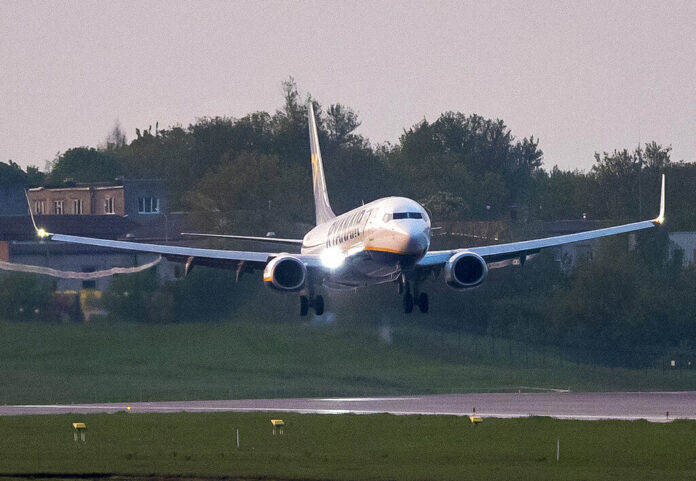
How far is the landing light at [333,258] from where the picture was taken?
214 ft

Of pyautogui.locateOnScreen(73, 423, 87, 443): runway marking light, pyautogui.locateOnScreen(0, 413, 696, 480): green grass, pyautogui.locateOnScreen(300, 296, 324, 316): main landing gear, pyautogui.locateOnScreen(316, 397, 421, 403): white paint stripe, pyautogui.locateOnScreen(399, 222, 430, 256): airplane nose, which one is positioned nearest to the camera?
pyautogui.locateOnScreen(0, 413, 696, 480): green grass

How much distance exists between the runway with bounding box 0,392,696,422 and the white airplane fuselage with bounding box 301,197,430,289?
16147mm

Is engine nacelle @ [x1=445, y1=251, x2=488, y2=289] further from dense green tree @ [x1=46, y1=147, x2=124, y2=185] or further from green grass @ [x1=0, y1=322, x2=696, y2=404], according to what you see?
dense green tree @ [x1=46, y1=147, x2=124, y2=185]

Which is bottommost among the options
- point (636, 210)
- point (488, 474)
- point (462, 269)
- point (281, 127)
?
point (488, 474)

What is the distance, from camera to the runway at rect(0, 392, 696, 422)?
80.2m

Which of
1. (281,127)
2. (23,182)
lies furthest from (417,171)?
(23,182)

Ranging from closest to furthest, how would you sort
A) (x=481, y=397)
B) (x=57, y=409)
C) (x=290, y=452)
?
1. (x=290, y=452)
2. (x=57, y=409)
3. (x=481, y=397)

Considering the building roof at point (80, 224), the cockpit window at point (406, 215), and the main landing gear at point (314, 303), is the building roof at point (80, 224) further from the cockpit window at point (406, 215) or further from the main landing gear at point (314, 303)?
the cockpit window at point (406, 215)

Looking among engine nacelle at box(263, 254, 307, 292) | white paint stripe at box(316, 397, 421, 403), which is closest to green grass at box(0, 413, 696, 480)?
engine nacelle at box(263, 254, 307, 292)

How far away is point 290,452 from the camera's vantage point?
6025cm

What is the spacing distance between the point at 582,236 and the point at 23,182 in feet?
408

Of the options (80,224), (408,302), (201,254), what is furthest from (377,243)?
(80,224)

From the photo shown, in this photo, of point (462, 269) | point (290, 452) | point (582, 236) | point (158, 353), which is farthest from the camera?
point (158, 353)

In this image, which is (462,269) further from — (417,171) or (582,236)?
(417,171)
